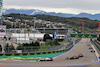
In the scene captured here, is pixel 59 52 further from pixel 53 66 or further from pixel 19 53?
pixel 53 66

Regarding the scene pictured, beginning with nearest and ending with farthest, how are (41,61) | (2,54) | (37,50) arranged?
(41,61) < (2,54) < (37,50)

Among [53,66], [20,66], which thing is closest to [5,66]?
[20,66]

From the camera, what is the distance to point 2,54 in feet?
170

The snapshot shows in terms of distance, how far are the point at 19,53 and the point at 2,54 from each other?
401 cm

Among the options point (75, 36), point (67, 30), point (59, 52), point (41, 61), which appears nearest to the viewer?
point (41, 61)

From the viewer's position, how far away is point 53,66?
1559 inches

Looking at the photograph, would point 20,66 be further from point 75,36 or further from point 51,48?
point 75,36

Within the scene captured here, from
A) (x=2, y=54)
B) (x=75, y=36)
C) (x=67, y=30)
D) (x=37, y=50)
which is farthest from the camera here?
(x=67, y=30)

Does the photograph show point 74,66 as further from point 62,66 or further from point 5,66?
point 5,66

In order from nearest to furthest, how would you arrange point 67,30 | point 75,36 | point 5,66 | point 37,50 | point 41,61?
point 5,66, point 41,61, point 37,50, point 75,36, point 67,30

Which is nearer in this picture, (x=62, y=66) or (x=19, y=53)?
(x=62, y=66)

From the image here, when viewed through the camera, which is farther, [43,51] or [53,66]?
[43,51]

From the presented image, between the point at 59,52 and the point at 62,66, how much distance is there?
20.9 meters

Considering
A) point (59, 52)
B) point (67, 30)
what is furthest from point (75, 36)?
point (59, 52)
